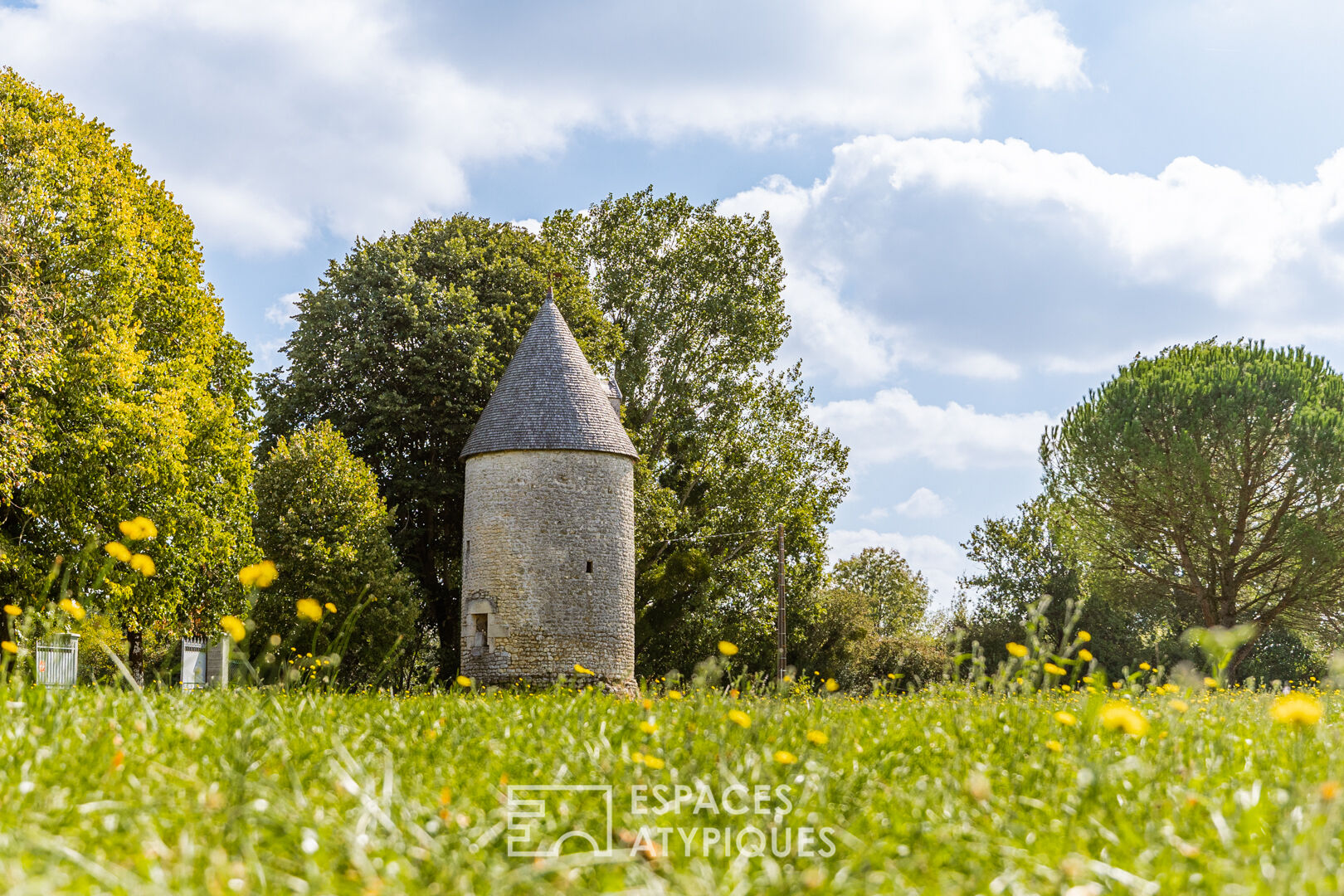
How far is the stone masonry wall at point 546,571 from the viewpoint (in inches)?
924

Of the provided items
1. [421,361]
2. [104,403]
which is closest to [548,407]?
[421,361]

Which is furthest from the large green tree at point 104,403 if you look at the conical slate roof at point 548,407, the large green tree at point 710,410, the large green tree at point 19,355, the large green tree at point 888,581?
the large green tree at point 888,581

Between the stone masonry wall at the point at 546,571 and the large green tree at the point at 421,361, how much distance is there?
3.93 meters

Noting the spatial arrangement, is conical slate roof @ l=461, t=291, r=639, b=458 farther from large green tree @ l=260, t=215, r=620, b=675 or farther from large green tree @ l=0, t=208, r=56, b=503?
large green tree @ l=0, t=208, r=56, b=503

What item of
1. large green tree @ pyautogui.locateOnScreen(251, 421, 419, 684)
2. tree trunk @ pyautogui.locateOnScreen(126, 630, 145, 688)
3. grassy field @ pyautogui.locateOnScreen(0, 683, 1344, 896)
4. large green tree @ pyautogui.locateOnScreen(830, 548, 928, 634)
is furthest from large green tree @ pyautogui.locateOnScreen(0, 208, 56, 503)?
large green tree @ pyautogui.locateOnScreen(830, 548, 928, 634)

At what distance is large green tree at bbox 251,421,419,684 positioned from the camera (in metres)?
24.2

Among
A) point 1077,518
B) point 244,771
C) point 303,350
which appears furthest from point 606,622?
point 244,771

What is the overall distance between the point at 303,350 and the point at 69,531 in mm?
10390

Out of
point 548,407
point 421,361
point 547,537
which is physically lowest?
point 547,537

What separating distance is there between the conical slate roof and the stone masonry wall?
258 mm

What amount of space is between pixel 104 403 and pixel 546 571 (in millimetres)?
8991

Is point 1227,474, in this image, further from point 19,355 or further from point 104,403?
point 19,355

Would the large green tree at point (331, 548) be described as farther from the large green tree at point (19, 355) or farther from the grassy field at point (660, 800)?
the grassy field at point (660, 800)

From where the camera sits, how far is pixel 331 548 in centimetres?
2452
